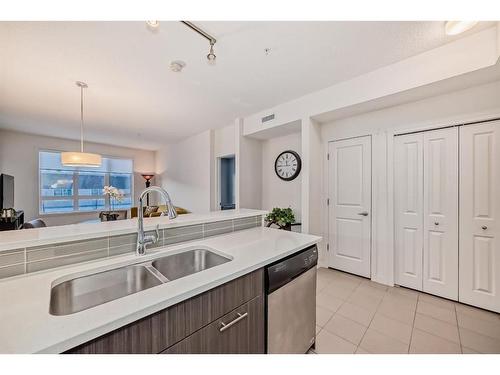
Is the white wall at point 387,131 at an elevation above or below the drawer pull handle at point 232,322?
above

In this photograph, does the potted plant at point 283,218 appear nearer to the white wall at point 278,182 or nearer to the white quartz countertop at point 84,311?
the white wall at point 278,182

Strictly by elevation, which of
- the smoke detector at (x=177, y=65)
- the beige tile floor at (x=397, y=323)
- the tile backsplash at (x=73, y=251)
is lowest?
the beige tile floor at (x=397, y=323)

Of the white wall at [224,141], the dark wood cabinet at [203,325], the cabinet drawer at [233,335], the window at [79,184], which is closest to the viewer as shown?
the dark wood cabinet at [203,325]

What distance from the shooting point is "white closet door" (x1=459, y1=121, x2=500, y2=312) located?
6.29ft

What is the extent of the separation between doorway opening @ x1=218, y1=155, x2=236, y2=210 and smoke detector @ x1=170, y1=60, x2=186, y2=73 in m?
2.56

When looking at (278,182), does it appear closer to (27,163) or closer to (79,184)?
(79,184)

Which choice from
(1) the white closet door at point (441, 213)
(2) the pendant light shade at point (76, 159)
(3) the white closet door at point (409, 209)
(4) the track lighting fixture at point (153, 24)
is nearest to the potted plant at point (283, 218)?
(3) the white closet door at point (409, 209)

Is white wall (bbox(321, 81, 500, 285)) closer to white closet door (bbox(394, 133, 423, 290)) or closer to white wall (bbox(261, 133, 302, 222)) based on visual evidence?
white closet door (bbox(394, 133, 423, 290))

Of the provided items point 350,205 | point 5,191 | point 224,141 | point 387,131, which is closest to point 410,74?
point 387,131

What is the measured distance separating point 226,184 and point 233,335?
14.3 feet

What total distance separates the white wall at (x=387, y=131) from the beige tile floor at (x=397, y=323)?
42 centimetres

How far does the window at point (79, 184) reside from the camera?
5121mm

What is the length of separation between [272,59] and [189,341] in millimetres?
2347
